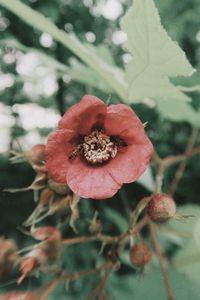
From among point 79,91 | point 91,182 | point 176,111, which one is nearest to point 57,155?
point 91,182

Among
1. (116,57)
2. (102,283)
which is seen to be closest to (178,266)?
(102,283)

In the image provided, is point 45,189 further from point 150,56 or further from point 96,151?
point 150,56

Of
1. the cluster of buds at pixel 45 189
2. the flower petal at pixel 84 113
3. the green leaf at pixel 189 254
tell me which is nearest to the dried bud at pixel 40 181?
the cluster of buds at pixel 45 189

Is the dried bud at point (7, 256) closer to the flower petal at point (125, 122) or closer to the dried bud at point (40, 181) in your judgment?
the dried bud at point (40, 181)

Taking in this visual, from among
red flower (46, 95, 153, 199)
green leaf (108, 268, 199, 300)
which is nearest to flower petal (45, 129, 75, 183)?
red flower (46, 95, 153, 199)

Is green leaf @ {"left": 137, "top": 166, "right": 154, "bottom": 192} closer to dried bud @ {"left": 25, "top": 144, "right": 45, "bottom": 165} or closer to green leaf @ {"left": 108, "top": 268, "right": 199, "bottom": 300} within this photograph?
green leaf @ {"left": 108, "top": 268, "right": 199, "bottom": 300}

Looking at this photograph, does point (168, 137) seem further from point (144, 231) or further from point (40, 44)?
point (40, 44)
